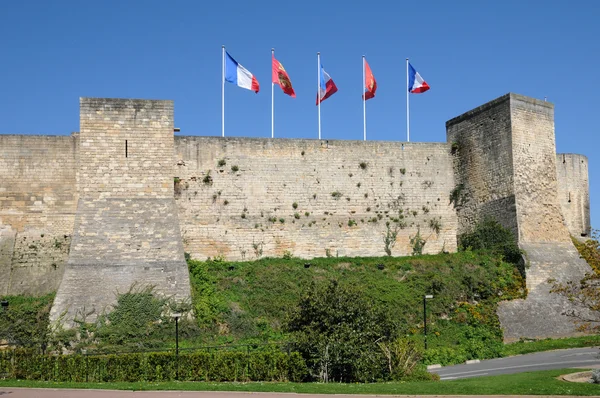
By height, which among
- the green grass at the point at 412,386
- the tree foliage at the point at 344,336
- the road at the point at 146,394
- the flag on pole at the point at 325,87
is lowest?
the green grass at the point at 412,386

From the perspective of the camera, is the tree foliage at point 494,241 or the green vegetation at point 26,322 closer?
the green vegetation at point 26,322

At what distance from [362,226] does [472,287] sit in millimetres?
5242

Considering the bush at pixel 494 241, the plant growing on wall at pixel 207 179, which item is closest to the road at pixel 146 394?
the plant growing on wall at pixel 207 179

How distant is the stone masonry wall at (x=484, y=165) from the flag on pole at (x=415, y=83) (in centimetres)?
206

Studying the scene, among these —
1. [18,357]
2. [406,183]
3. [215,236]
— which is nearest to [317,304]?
[18,357]

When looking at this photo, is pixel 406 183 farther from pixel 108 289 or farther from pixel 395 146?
pixel 108 289

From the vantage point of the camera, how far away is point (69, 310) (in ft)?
81.1

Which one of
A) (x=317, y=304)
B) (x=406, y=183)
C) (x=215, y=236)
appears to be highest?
(x=406, y=183)

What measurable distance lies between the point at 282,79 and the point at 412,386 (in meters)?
17.8

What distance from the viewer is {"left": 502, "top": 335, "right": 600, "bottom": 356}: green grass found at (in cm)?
2677

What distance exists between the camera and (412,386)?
18.2 m

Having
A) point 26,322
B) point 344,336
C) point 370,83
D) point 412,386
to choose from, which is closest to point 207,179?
point 370,83

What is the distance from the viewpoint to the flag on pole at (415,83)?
3447 centimetres

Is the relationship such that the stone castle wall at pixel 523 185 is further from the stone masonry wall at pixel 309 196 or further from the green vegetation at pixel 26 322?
the green vegetation at pixel 26 322
